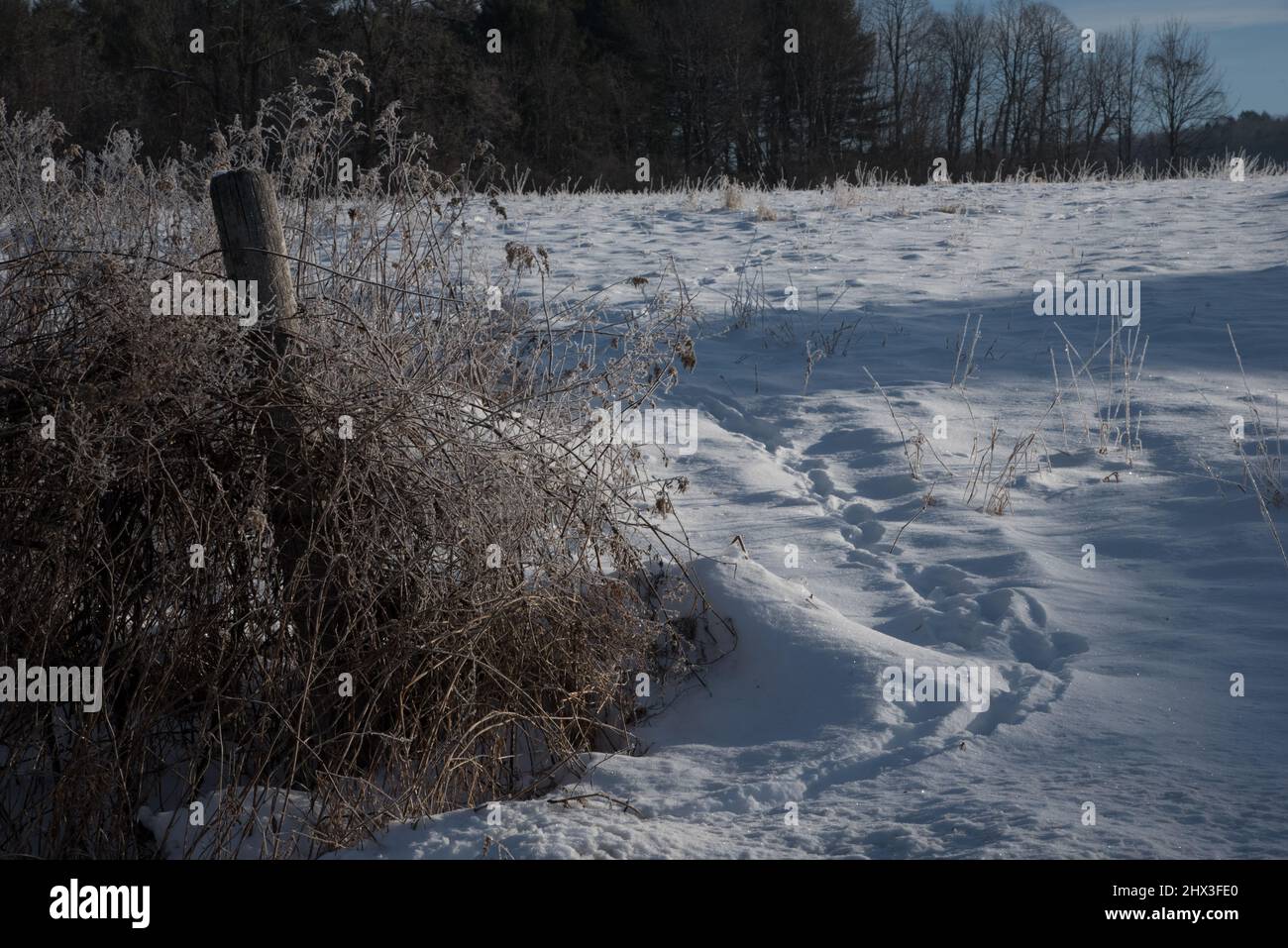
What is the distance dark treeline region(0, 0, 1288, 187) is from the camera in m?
17.9

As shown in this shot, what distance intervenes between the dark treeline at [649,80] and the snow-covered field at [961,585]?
7.00 meters

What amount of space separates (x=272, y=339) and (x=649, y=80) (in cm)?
2793

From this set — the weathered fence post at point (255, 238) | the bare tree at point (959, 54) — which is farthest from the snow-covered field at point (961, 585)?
the bare tree at point (959, 54)

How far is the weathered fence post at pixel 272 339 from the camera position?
9.23 feet

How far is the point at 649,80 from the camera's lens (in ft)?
93.6

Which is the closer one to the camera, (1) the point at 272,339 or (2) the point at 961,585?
(1) the point at 272,339

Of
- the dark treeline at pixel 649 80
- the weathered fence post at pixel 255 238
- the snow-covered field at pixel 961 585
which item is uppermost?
the dark treeline at pixel 649 80

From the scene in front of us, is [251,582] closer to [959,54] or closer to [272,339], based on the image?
[272,339]

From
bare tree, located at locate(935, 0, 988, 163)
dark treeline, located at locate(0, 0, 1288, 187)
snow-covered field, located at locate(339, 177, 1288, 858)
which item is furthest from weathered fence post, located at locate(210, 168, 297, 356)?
bare tree, located at locate(935, 0, 988, 163)

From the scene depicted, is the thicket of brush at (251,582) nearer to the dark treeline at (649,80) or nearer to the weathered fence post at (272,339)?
the weathered fence post at (272,339)

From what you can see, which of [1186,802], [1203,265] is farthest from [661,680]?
[1203,265]

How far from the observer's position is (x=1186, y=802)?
7.54 ft

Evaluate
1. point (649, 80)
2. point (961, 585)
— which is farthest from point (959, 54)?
point (961, 585)

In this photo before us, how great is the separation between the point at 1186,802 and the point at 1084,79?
37937 mm
